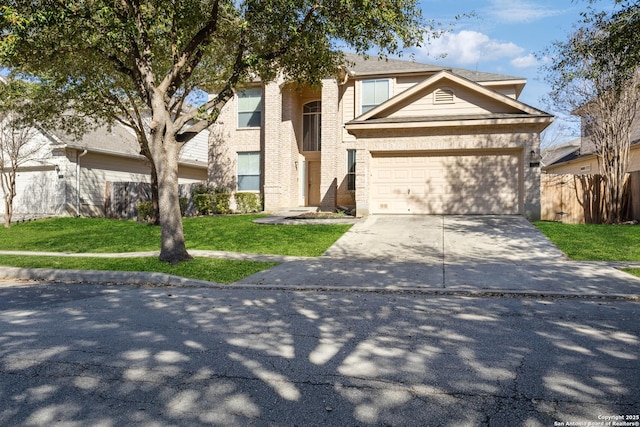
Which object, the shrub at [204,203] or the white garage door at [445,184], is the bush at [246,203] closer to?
the shrub at [204,203]

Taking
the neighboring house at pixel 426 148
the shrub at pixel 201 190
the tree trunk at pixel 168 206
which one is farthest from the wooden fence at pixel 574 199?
the shrub at pixel 201 190

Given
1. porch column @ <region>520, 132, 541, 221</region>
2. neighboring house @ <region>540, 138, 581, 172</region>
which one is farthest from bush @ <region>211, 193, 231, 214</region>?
neighboring house @ <region>540, 138, 581, 172</region>

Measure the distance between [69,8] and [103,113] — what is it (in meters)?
8.30

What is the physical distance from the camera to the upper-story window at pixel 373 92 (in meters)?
22.8

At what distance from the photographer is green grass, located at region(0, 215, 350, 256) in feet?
43.6

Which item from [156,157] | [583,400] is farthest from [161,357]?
[156,157]

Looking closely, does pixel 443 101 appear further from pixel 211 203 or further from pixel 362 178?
pixel 211 203

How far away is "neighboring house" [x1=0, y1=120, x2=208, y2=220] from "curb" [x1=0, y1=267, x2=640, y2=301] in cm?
1438

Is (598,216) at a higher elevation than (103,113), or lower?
lower

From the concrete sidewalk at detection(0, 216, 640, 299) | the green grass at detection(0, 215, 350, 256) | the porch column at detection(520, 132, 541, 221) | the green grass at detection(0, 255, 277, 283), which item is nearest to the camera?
the concrete sidewalk at detection(0, 216, 640, 299)

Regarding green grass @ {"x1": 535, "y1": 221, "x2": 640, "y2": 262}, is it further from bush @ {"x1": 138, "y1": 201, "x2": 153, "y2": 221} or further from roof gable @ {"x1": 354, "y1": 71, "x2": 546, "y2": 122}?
bush @ {"x1": 138, "y1": 201, "x2": 153, "y2": 221}

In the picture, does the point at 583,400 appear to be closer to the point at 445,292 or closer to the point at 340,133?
the point at 445,292

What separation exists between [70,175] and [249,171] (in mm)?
8996

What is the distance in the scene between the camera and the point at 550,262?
10453 mm
